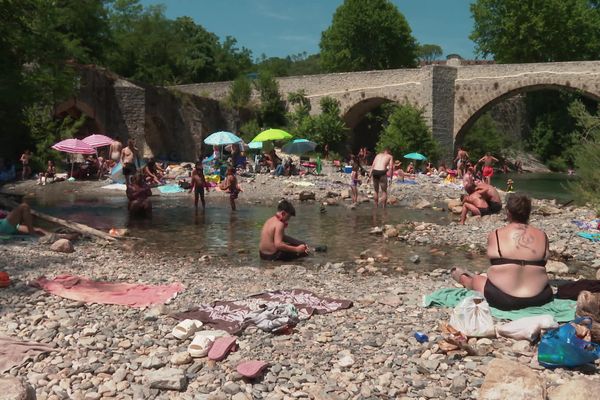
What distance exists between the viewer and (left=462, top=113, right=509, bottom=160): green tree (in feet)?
110

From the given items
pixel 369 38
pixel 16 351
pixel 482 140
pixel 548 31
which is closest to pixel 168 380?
pixel 16 351

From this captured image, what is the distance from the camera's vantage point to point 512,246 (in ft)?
15.5

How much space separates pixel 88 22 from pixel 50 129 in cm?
1040

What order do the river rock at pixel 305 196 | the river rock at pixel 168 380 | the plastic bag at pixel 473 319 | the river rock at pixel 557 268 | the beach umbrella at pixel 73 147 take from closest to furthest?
the river rock at pixel 168 380 < the plastic bag at pixel 473 319 < the river rock at pixel 557 268 < the river rock at pixel 305 196 < the beach umbrella at pixel 73 147

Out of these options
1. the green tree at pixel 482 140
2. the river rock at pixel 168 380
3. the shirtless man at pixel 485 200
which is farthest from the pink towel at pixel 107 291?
the green tree at pixel 482 140

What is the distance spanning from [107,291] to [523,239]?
3758 millimetres

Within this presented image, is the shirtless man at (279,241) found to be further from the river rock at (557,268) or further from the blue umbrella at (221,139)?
the blue umbrella at (221,139)

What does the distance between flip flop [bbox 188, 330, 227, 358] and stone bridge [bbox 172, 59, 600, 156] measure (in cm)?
2477

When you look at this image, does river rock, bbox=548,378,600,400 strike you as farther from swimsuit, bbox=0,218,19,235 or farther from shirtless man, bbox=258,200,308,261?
swimsuit, bbox=0,218,19,235

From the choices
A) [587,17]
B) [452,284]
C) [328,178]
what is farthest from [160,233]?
[587,17]

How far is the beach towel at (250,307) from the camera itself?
459 centimetres

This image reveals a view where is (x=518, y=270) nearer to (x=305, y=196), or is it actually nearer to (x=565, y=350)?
(x=565, y=350)

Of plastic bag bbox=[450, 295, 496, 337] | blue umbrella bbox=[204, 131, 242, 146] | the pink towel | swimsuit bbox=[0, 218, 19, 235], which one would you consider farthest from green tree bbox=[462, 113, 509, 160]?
plastic bag bbox=[450, 295, 496, 337]

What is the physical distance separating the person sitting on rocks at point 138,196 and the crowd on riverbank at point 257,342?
407cm
